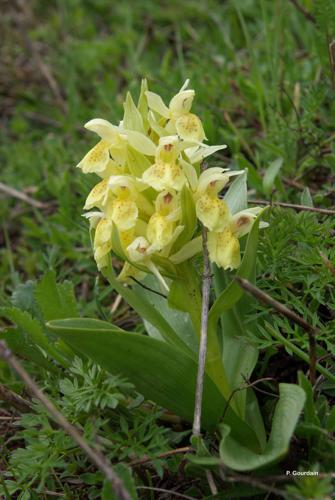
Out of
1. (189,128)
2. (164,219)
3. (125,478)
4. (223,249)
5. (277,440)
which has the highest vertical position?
(189,128)

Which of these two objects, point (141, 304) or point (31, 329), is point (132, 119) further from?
point (31, 329)

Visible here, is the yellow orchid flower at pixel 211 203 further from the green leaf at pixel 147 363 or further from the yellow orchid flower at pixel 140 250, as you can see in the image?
the green leaf at pixel 147 363

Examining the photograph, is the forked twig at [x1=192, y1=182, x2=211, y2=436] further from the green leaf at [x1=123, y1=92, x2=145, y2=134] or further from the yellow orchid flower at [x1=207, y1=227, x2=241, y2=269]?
the green leaf at [x1=123, y1=92, x2=145, y2=134]

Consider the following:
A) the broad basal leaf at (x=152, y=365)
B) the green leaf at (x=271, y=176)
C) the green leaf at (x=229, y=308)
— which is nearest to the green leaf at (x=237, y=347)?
the green leaf at (x=229, y=308)

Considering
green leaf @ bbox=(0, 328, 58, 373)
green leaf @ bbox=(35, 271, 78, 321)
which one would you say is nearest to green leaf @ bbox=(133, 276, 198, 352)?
green leaf @ bbox=(35, 271, 78, 321)

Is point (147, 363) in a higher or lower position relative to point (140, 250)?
lower

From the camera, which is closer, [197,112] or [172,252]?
[172,252]

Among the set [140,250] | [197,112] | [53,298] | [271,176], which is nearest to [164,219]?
[140,250]

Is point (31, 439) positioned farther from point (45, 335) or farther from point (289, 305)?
point (289, 305)
